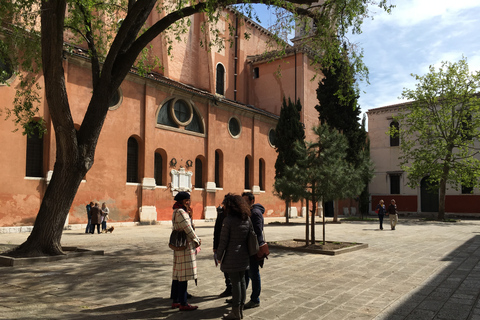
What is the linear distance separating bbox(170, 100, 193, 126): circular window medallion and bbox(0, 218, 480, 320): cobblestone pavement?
14.3 m

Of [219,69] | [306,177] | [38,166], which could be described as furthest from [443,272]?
[219,69]

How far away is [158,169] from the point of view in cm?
2333

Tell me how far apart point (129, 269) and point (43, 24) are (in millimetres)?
5834

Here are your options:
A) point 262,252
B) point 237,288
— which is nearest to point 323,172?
point 262,252

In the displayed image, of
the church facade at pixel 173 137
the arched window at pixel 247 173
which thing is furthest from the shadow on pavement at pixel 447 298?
the arched window at pixel 247 173

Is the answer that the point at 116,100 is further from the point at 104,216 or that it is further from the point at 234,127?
the point at 234,127

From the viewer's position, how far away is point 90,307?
5.49m

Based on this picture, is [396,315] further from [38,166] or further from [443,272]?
[38,166]

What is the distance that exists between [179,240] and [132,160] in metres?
17.3

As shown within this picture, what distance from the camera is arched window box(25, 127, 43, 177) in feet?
57.5

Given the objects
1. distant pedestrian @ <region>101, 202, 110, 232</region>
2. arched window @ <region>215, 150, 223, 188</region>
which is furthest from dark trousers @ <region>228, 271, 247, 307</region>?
arched window @ <region>215, 150, 223, 188</region>

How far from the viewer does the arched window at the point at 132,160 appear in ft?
71.4

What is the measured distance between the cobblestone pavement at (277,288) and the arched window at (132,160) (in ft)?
37.9

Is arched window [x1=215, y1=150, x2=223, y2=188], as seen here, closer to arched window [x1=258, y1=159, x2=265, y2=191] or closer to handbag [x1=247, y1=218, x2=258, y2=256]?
arched window [x1=258, y1=159, x2=265, y2=191]
